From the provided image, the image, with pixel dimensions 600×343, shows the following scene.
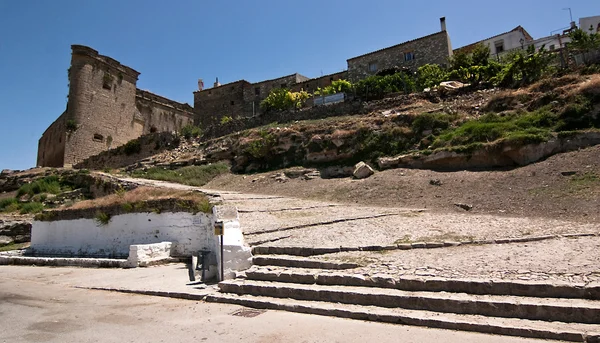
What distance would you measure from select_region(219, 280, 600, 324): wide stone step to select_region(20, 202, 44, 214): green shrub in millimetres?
16990

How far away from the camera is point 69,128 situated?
26125 millimetres

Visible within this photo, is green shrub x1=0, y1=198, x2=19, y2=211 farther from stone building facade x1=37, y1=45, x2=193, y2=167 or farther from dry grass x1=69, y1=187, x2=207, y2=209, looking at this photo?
dry grass x1=69, y1=187, x2=207, y2=209

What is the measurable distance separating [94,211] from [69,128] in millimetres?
18626

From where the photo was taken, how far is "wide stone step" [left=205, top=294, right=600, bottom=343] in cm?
363

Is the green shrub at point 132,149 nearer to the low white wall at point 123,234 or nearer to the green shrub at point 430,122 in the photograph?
the low white wall at point 123,234

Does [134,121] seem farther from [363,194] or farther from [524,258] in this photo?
[524,258]

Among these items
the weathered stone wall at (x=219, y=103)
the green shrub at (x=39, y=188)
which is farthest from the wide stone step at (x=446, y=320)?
the weathered stone wall at (x=219, y=103)

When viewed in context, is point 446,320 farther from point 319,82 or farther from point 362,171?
point 319,82

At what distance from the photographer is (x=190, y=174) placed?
2147cm

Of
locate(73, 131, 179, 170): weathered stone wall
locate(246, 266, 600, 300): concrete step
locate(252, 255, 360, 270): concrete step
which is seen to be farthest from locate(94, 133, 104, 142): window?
locate(246, 266, 600, 300): concrete step

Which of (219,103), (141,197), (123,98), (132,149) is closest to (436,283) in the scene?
(141,197)

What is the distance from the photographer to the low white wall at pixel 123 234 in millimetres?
9475

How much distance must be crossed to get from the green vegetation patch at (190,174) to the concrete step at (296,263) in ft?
46.3

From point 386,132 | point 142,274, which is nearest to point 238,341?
point 142,274
